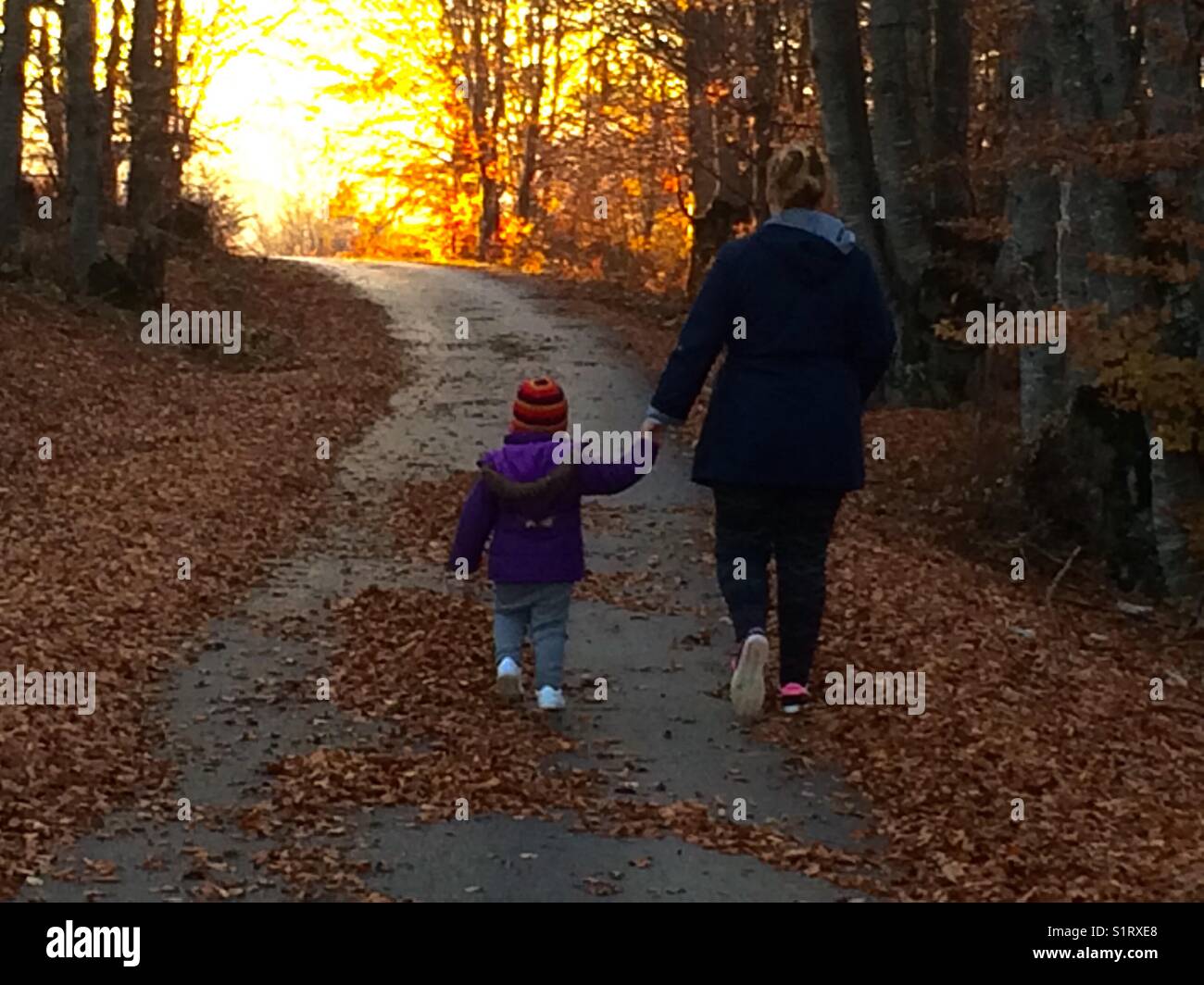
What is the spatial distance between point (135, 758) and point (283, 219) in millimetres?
69234

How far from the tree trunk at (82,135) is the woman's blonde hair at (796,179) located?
49.5 ft

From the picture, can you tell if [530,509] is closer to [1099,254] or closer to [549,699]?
[549,699]

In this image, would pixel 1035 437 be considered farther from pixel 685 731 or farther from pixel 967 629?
pixel 685 731

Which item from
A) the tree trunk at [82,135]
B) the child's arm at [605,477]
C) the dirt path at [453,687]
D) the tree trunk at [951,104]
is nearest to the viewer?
the dirt path at [453,687]

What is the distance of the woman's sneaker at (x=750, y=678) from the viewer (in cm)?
752

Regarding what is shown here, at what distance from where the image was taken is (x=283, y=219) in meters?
74.4

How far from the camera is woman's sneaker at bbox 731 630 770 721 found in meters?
7.52

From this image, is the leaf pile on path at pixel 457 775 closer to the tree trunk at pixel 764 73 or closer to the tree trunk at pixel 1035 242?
the tree trunk at pixel 1035 242

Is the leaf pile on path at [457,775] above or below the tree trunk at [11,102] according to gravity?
below

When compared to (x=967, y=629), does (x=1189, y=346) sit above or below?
above

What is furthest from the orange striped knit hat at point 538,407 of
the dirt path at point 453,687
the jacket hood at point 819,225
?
the dirt path at point 453,687
